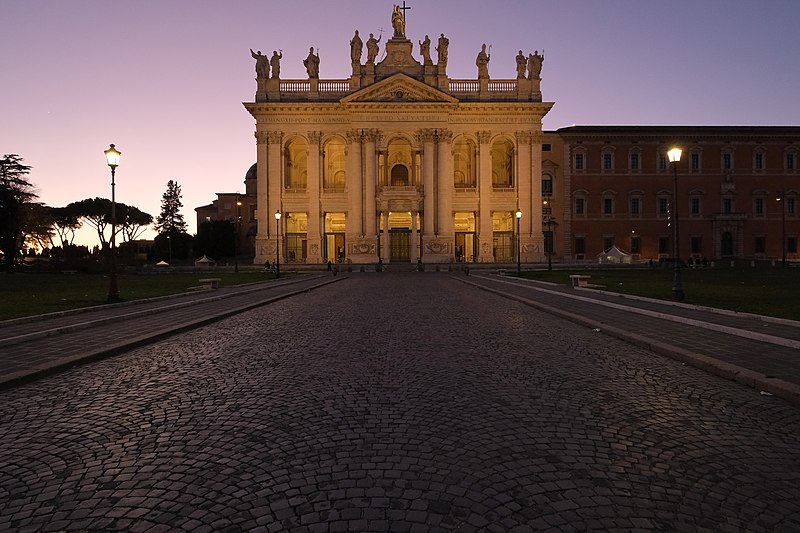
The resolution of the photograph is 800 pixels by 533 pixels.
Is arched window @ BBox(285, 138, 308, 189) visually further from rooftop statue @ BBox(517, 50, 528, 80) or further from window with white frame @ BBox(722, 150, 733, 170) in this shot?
window with white frame @ BBox(722, 150, 733, 170)

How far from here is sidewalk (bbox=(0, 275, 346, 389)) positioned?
703 cm

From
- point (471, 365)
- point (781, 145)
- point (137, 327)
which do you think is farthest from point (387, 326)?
point (781, 145)

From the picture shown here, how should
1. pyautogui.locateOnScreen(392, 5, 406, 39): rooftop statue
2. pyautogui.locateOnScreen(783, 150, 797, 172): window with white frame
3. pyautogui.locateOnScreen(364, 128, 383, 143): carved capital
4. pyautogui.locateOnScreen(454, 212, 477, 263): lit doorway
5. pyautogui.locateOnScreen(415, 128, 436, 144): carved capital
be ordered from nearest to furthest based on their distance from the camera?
pyautogui.locateOnScreen(364, 128, 383, 143): carved capital → pyautogui.locateOnScreen(415, 128, 436, 144): carved capital → pyautogui.locateOnScreen(392, 5, 406, 39): rooftop statue → pyautogui.locateOnScreen(454, 212, 477, 263): lit doorway → pyautogui.locateOnScreen(783, 150, 797, 172): window with white frame

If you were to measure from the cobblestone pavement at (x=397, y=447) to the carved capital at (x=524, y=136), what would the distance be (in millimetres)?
52642

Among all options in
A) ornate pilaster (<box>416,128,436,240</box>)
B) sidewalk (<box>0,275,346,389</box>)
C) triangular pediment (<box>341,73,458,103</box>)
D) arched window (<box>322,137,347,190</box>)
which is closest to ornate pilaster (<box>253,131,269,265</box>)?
arched window (<box>322,137,347,190</box>)

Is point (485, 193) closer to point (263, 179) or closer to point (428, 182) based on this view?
point (428, 182)

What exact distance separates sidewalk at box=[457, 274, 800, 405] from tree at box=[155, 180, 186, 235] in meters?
91.7

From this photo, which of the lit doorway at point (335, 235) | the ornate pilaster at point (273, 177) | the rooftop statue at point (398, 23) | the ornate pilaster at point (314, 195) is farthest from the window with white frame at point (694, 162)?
the ornate pilaster at point (273, 177)

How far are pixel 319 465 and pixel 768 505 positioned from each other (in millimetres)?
2823

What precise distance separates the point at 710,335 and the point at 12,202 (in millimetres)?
53126

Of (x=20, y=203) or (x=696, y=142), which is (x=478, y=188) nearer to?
(x=696, y=142)

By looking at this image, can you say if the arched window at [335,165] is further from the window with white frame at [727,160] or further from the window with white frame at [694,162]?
the window with white frame at [727,160]

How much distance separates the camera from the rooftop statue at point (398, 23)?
57625mm

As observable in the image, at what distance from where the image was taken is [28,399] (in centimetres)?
548
